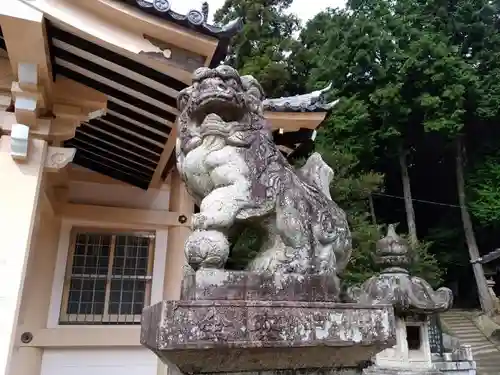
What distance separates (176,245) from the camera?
579 cm

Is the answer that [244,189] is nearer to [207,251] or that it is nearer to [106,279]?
[207,251]

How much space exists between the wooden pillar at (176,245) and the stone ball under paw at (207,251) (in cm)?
366

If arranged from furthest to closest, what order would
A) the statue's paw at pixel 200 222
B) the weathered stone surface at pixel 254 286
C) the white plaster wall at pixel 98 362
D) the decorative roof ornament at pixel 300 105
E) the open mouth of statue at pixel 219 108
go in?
the decorative roof ornament at pixel 300 105, the white plaster wall at pixel 98 362, the open mouth of statue at pixel 219 108, the statue's paw at pixel 200 222, the weathered stone surface at pixel 254 286

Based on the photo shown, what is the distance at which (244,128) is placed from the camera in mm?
2203

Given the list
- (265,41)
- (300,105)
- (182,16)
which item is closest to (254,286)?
(182,16)

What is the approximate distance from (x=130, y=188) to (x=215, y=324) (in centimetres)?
490

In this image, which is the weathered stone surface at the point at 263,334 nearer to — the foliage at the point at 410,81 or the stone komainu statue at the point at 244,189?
the stone komainu statue at the point at 244,189

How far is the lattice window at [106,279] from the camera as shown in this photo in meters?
5.57

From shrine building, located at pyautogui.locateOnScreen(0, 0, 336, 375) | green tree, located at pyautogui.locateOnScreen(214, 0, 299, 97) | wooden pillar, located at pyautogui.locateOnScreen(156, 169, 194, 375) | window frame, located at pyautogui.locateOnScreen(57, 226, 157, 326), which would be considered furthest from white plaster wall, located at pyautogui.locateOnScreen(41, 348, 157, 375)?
green tree, located at pyautogui.locateOnScreen(214, 0, 299, 97)

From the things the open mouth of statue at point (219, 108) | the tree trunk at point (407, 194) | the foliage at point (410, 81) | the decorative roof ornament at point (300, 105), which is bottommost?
the open mouth of statue at point (219, 108)

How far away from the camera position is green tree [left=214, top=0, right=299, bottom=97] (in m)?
15.1

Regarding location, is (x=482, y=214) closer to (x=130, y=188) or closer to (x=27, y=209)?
(x=130, y=188)

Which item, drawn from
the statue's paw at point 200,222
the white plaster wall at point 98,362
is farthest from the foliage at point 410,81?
the statue's paw at point 200,222

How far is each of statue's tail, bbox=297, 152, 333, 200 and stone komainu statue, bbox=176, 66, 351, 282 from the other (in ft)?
0.23
